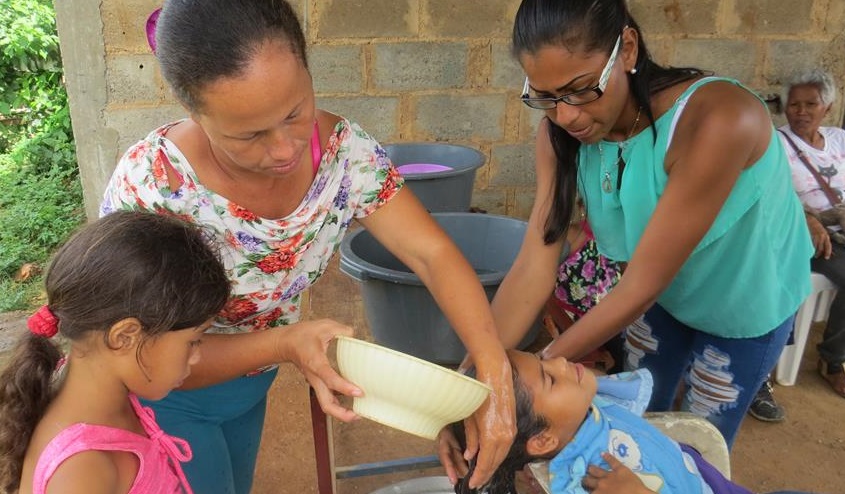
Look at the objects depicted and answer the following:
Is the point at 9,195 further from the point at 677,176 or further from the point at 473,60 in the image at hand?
the point at 677,176

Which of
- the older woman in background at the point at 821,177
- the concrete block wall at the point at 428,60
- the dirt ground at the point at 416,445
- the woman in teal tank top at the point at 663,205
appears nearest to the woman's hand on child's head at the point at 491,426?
the woman in teal tank top at the point at 663,205

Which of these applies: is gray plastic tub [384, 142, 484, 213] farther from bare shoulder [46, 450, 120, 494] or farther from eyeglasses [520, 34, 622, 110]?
bare shoulder [46, 450, 120, 494]

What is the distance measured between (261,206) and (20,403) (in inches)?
23.4

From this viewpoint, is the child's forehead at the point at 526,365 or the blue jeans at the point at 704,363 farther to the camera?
the blue jeans at the point at 704,363

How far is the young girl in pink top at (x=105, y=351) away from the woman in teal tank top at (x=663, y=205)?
37.6 inches

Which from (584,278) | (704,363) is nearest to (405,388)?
(704,363)

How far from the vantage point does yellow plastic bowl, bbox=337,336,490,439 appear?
3.57ft

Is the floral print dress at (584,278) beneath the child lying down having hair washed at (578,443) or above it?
beneath

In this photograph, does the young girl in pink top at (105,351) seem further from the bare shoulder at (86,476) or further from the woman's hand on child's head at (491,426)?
the woman's hand on child's head at (491,426)

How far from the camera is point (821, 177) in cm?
375

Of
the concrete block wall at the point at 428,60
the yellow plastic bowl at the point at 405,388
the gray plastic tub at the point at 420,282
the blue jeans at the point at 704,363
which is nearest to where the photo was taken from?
the yellow plastic bowl at the point at 405,388

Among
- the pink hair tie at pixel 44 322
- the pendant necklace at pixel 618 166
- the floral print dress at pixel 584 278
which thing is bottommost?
the floral print dress at pixel 584 278

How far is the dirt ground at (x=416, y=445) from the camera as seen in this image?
110 inches

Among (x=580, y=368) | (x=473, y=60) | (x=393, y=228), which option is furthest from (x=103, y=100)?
(x=580, y=368)
